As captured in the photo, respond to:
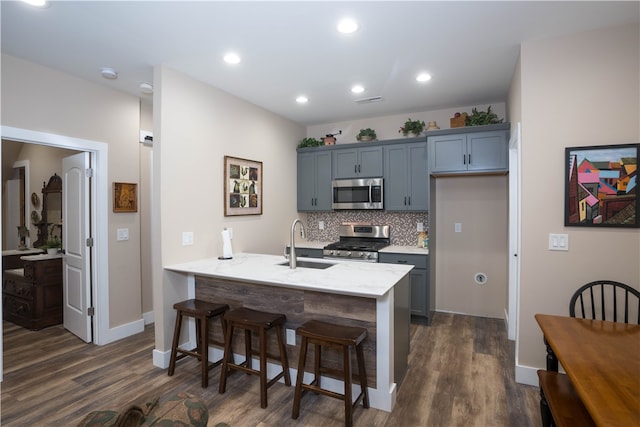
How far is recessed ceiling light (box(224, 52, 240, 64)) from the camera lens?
9.25 feet

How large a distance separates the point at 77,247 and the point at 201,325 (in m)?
1.92

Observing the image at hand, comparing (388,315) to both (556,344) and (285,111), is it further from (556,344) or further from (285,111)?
(285,111)

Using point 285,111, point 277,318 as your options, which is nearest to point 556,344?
point 277,318

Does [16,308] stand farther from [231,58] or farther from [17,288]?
[231,58]

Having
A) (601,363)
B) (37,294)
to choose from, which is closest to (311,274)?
(601,363)

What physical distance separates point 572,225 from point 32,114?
14.7 ft

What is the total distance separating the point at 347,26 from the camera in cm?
238

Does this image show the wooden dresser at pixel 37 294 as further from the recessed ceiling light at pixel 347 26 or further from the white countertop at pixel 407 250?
the recessed ceiling light at pixel 347 26

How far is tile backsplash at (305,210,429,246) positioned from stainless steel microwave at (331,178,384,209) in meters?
0.34

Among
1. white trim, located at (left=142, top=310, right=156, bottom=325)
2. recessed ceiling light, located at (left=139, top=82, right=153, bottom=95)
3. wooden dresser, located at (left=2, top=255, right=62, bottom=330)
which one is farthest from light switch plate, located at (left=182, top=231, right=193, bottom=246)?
wooden dresser, located at (left=2, top=255, right=62, bottom=330)

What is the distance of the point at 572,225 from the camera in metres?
2.49

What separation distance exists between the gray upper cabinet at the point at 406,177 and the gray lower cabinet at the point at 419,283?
0.64 metres

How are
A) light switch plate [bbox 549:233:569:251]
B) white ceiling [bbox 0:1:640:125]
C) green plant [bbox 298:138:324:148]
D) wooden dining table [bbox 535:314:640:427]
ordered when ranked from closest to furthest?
wooden dining table [bbox 535:314:640:427] → white ceiling [bbox 0:1:640:125] → light switch plate [bbox 549:233:569:251] → green plant [bbox 298:138:324:148]

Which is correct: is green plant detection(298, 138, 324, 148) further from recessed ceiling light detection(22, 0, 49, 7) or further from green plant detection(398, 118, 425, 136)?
recessed ceiling light detection(22, 0, 49, 7)
